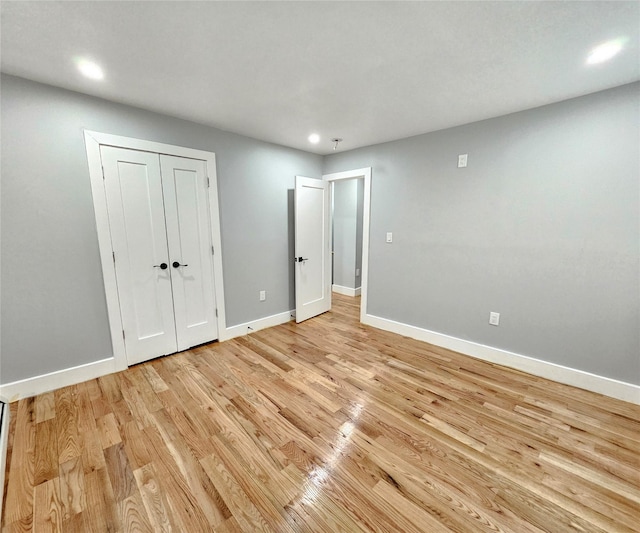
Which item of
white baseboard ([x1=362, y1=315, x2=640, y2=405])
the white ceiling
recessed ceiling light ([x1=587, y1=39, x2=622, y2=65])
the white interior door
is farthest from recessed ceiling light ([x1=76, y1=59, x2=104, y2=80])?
white baseboard ([x1=362, y1=315, x2=640, y2=405])

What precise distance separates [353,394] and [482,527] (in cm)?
107

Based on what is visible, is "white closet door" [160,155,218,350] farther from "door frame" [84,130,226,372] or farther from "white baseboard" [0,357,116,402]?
"white baseboard" [0,357,116,402]

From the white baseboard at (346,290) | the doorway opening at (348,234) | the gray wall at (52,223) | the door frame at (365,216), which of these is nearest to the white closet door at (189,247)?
the gray wall at (52,223)

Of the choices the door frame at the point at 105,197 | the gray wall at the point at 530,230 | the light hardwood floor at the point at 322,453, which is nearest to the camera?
the light hardwood floor at the point at 322,453

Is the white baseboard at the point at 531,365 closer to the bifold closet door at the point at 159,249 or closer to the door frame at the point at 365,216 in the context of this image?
the door frame at the point at 365,216

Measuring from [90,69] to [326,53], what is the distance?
160 cm

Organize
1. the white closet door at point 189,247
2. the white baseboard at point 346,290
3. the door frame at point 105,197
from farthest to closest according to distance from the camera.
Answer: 1. the white baseboard at point 346,290
2. the white closet door at point 189,247
3. the door frame at point 105,197

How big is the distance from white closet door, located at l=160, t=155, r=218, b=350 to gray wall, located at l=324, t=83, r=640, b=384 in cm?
221

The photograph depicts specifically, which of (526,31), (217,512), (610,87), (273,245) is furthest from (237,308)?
(610,87)

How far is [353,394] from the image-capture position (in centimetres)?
213

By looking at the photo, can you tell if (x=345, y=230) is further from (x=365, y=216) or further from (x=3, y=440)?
(x=3, y=440)

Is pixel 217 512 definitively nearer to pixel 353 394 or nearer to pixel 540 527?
pixel 353 394

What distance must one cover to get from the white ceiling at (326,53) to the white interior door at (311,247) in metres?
1.29

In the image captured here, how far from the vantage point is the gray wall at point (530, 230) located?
200 cm
